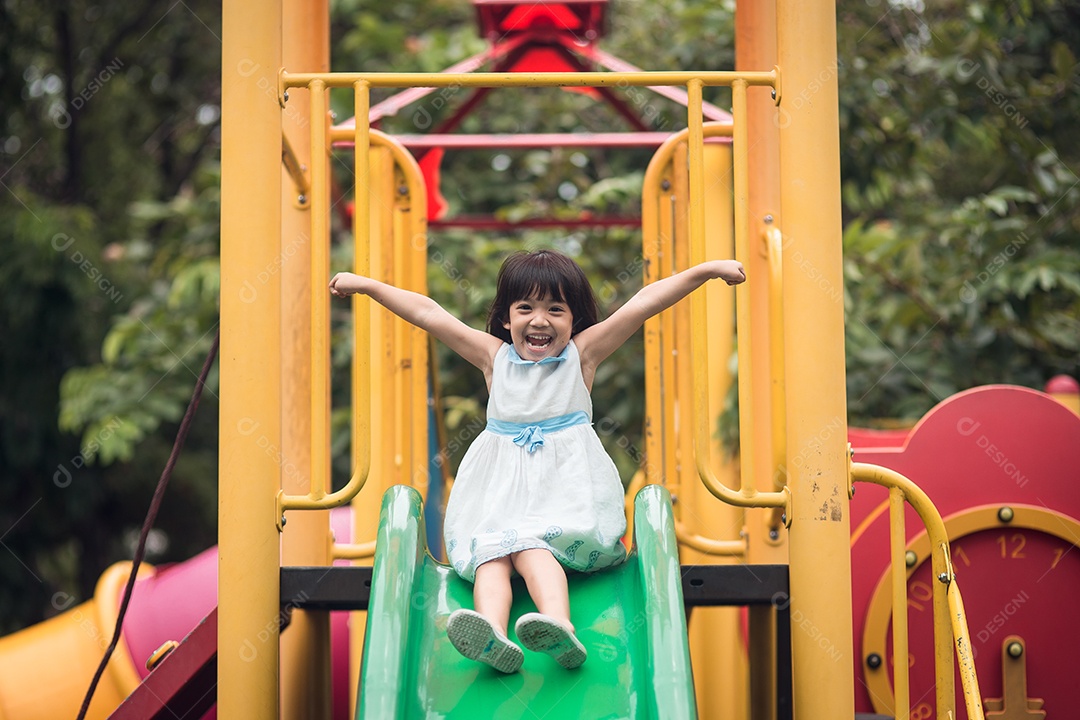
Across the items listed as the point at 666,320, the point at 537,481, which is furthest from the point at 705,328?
the point at 666,320

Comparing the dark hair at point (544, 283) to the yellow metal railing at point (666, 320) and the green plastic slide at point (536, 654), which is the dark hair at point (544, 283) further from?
the yellow metal railing at point (666, 320)

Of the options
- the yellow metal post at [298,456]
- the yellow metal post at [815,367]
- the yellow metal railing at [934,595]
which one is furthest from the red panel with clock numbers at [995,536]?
the yellow metal post at [298,456]

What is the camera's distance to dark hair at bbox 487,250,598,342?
107 inches

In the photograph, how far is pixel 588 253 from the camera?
6.21 meters

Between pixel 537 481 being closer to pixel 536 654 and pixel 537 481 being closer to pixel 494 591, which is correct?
pixel 494 591

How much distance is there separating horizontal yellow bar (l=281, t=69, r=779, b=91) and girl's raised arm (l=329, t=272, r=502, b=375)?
0.46m

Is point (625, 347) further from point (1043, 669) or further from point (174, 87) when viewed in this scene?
point (174, 87)

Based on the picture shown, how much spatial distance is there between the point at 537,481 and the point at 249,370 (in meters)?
0.71

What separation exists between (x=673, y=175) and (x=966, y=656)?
1854 mm

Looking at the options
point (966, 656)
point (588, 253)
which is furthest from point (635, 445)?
point (966, 656)

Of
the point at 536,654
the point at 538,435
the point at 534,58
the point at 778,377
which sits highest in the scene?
the point at 534,58

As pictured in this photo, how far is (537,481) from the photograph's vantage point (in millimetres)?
2627

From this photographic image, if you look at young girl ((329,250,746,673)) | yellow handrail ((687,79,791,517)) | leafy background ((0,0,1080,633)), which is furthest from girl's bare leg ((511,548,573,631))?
leafy background ((0,0,1080,633))

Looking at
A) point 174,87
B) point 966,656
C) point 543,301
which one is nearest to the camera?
point 966,656
